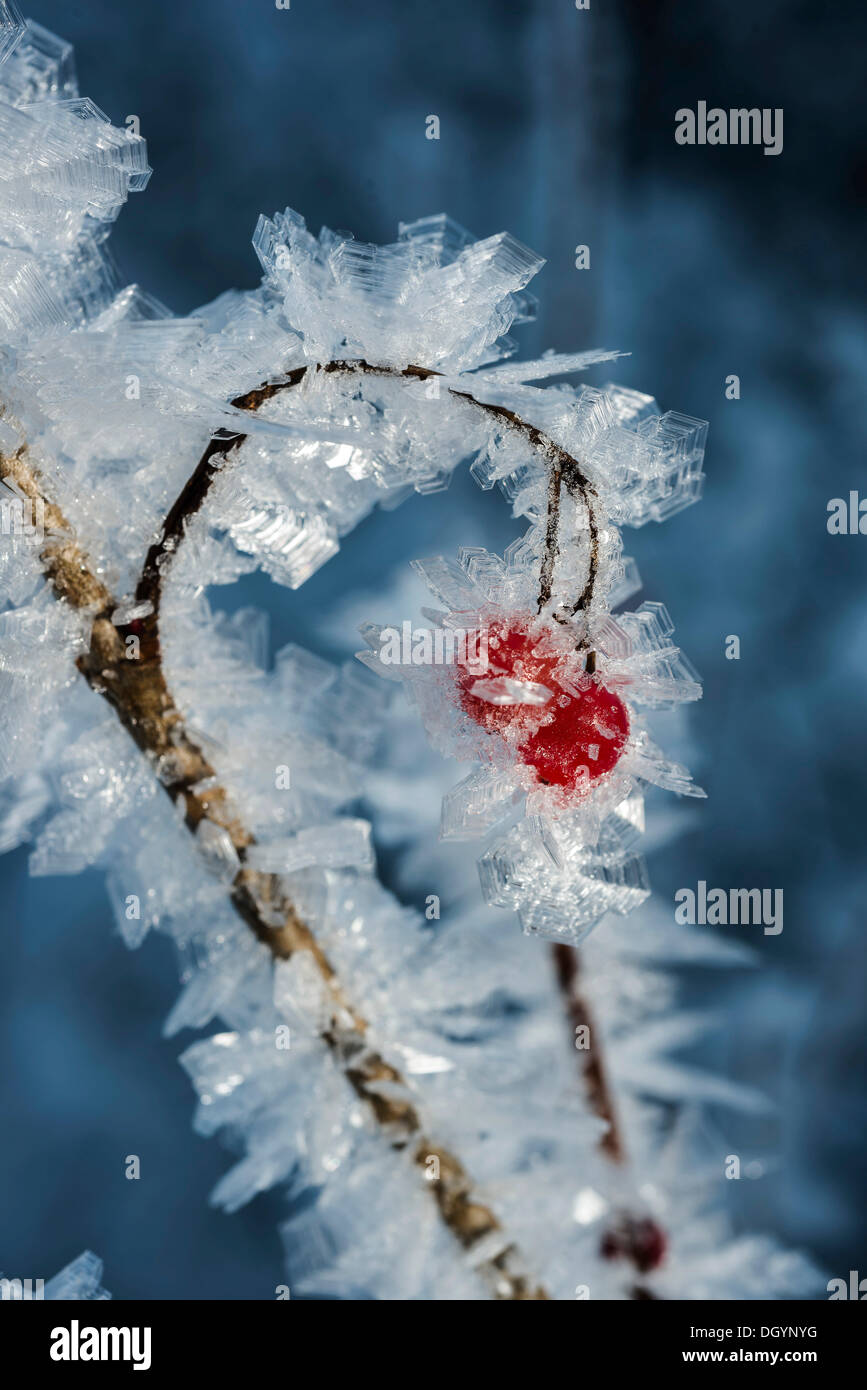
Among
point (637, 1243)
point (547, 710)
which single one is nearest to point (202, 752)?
point (547, 710)

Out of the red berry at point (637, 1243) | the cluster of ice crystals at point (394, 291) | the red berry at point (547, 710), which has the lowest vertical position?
the red berry at point (637, 1243)

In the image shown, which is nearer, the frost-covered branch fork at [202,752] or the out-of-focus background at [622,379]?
the frost-covered branch fork at [202,752]

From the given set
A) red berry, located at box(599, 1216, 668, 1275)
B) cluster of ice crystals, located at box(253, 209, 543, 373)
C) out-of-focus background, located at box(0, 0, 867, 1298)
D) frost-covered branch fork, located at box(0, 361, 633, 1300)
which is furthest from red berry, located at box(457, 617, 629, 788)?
red berry, located at box(599, 1216, 668, 1275)

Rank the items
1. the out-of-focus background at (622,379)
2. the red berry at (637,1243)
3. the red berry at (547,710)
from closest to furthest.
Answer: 1. the red berry at (547,710)
2. the red berry at (637,1243)
3. the out-of-focus background at (622,379)

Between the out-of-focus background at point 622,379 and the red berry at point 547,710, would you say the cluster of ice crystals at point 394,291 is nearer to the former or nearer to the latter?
the red berry at point 547,710

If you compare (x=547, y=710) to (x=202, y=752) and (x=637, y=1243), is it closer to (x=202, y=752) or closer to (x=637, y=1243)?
(x=202, y=752)

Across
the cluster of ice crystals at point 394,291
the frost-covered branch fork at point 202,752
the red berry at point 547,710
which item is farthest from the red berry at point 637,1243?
the cluster of ice crystals at point 394,291
